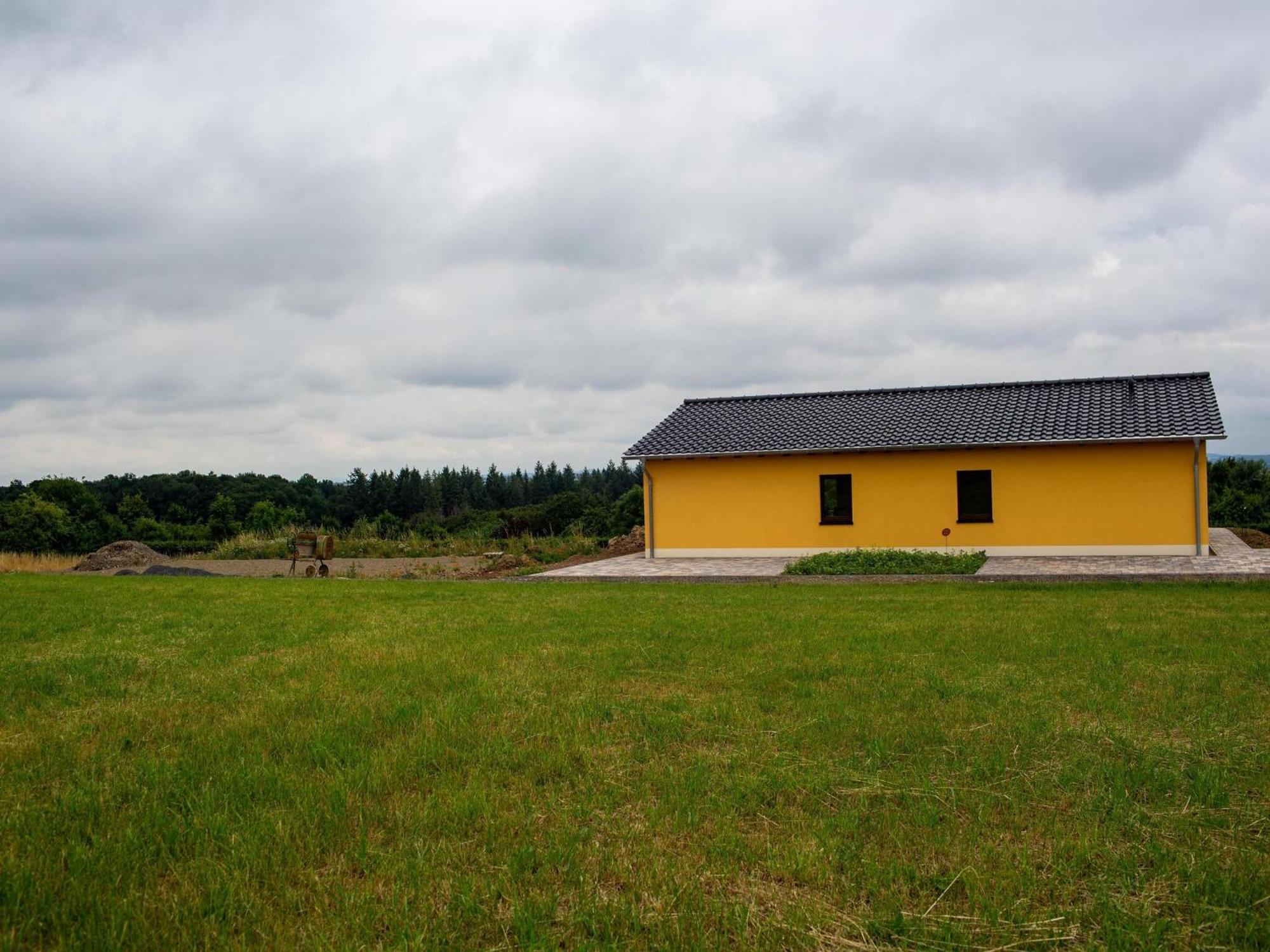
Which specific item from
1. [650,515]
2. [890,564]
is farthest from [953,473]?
[650,515]

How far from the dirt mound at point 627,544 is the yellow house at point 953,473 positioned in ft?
7.45

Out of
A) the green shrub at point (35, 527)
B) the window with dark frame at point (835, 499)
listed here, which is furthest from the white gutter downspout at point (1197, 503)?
the green shrub at point (35, 527)

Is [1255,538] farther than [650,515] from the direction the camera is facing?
Yes

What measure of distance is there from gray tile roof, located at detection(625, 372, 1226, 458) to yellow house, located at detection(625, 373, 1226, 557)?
5 centimetres

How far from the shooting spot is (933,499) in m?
18.2

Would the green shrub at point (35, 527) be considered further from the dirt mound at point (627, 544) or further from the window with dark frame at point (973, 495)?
the window with dark frame at point (973, 495)

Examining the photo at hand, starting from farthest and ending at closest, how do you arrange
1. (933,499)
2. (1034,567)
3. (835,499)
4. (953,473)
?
(835,499) < (933,499) < (953,473) < (1034,567)

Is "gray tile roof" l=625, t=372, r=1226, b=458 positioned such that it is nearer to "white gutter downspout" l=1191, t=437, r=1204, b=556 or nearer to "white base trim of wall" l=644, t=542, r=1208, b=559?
"white gutter downspout" l=1191, t=437, r=1204, b=556

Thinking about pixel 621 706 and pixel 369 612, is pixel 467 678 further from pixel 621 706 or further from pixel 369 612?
pixel 369 612

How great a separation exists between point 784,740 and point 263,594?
985cm

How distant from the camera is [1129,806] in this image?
3.55 meters

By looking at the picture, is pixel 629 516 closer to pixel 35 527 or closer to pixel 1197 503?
pixel 1197 503

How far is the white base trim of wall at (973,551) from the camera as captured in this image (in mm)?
16688

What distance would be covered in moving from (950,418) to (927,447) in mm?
1649
